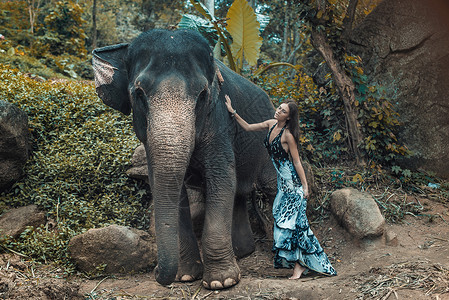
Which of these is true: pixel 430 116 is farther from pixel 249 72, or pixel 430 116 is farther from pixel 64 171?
pixel 64 171

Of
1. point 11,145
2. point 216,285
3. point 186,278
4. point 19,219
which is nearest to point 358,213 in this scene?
point 216,285

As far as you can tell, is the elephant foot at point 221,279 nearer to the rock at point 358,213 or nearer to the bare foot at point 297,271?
the bare foot at point 297,271

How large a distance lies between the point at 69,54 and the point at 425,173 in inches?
485

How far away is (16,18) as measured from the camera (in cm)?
1589


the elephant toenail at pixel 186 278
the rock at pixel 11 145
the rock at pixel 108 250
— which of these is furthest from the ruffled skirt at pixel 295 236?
the rock at pixel 11 145

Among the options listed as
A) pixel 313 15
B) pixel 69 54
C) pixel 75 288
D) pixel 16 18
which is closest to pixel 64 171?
pixel 75 288

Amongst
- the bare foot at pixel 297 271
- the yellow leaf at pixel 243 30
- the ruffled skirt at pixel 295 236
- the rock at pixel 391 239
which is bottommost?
the bare foot at pixel 297 271

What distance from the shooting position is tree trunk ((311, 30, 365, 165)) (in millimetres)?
7703

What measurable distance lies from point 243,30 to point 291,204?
513cm

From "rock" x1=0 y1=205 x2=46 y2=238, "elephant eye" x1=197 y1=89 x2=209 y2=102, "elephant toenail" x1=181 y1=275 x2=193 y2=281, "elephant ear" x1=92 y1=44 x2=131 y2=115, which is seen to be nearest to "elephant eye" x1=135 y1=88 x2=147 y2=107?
"elephant eye" x1=197 y1=89 x2=209 y2=102

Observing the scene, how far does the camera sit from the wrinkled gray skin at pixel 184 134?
3990 mm

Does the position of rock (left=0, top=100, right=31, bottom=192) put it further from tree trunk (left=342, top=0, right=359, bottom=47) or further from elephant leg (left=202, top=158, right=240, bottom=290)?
tree trunk (left=342, top=0, right=359, bottom=47)

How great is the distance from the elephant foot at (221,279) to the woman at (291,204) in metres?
0.72

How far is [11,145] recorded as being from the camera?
6383 mm
